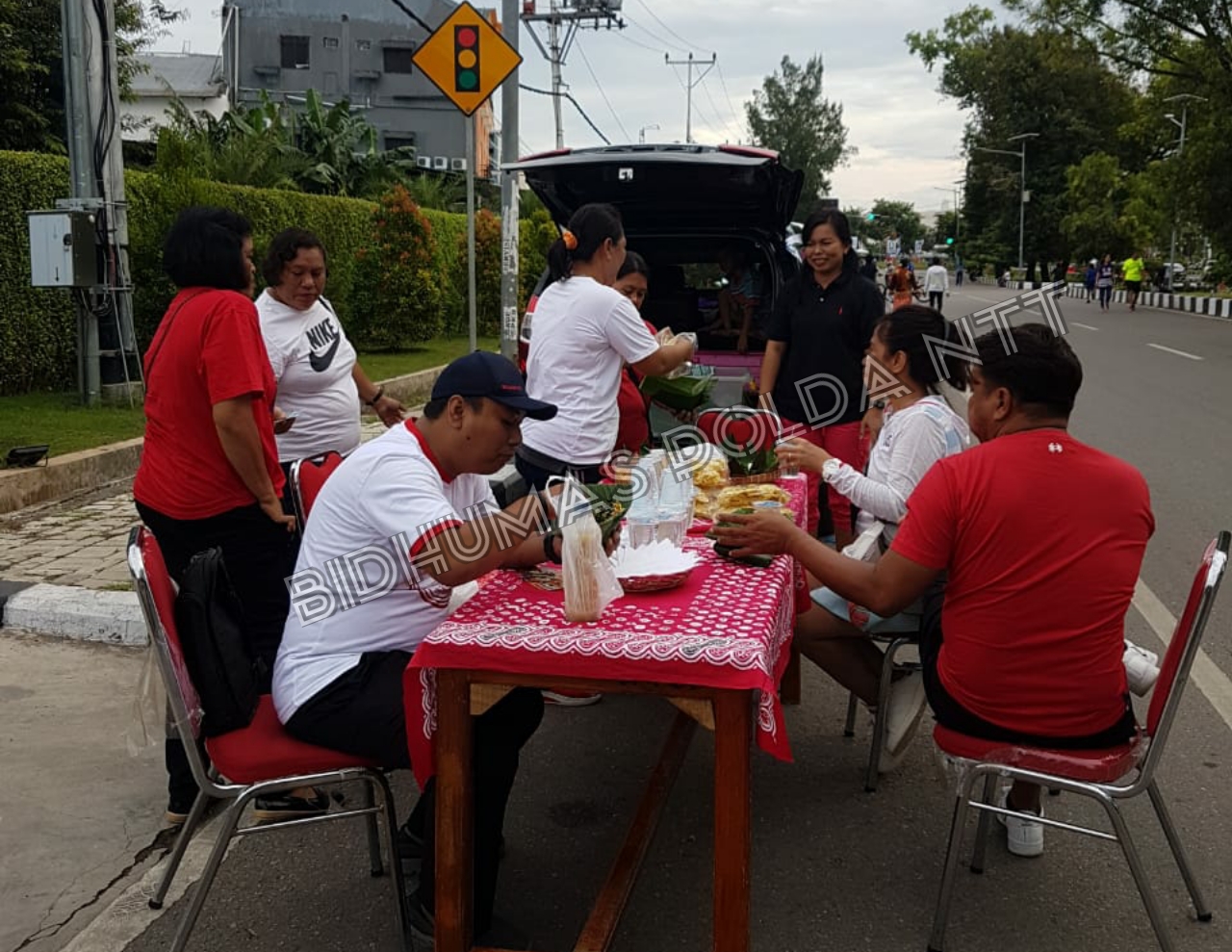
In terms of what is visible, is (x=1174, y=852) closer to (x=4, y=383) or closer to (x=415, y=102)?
(x=4, y=383)

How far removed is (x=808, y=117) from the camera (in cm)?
7244

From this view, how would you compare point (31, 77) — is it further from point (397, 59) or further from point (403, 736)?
point (397, 59)

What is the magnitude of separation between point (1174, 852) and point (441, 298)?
1550cm

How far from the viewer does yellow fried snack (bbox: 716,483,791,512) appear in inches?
142

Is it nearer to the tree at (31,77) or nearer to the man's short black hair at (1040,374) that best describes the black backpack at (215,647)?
the man's short black hair at (1040,374)

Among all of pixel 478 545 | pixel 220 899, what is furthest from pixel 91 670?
pixel 478 545

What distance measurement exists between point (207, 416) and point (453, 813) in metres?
1.58

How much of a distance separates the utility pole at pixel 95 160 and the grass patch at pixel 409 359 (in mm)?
3285

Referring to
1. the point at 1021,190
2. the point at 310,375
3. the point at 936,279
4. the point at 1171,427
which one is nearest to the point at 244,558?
the point at 310,375

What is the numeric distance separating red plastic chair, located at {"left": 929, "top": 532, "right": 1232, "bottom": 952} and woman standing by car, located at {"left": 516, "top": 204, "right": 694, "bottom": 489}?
6.63 feet

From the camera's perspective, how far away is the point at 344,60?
1624 inches

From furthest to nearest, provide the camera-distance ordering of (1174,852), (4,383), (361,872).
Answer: (4,383), (361,872), (1174,852)

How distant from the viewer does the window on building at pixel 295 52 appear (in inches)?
1623

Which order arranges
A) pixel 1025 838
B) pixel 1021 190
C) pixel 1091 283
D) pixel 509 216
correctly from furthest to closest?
pixel 1021 190 → pixel 1091 283 → pixel 509 216 → pixel 1025 838
